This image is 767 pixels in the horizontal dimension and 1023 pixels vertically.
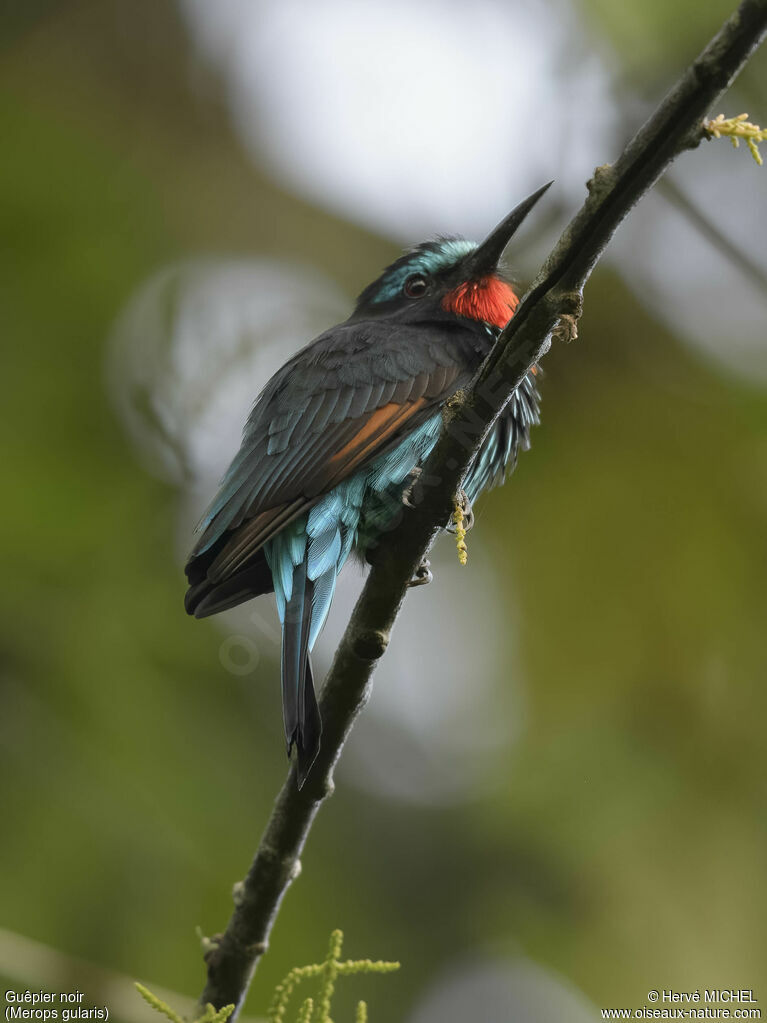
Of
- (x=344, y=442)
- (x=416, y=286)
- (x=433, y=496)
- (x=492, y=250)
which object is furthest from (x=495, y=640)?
(x=433, y=496)

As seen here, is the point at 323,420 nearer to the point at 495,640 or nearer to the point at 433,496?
the point at 433,496

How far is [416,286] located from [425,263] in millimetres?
99

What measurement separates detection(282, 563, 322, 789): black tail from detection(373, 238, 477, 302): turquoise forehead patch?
5.67ft

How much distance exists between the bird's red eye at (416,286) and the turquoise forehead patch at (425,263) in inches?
0.9

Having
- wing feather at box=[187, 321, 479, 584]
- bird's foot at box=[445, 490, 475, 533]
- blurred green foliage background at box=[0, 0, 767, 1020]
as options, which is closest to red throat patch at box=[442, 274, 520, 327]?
wing feather at box=[187, 321, 479, 584]

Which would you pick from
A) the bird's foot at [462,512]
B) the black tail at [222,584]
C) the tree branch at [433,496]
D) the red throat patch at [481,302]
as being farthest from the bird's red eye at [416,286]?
the tree branch at [433,496]

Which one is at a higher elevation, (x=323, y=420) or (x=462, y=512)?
(x=323, y=420)

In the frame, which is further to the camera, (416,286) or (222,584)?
(416,286)

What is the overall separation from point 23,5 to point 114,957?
4943mm

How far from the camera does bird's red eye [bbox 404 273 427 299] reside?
4492 mm

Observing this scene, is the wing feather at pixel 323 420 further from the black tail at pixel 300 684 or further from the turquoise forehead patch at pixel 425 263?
the turquoise forehead patch at pixel 425 263

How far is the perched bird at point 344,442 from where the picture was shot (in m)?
3.36

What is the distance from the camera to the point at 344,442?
365cm

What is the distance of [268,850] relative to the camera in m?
2.81
